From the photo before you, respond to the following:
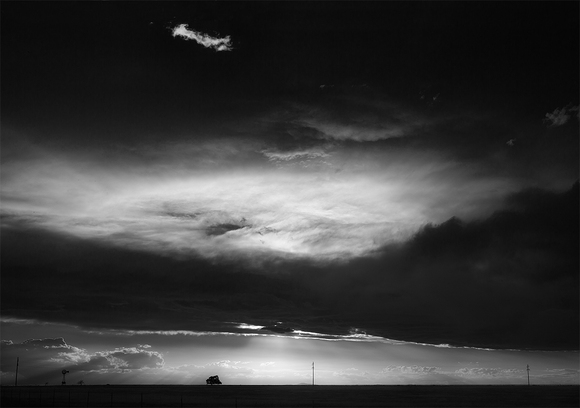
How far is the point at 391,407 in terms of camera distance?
12950cm

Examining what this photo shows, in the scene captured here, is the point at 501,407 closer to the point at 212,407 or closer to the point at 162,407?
the point at 212,407

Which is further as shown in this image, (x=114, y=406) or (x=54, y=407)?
(x=114, y=406)

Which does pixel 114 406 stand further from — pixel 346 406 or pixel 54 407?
pixel 346 406

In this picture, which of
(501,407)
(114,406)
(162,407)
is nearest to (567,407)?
(501,407)

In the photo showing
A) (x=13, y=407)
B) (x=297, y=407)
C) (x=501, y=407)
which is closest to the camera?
(x=13, y=407)

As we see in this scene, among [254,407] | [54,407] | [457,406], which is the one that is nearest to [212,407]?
[254,407]

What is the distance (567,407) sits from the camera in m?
140

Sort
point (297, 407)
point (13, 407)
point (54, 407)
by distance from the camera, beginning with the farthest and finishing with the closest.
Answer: point (297, 407), point (54, 407), point (13, 407)

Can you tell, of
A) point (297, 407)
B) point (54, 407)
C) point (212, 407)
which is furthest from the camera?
point (297, 407)

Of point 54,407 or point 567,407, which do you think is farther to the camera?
point 567,407

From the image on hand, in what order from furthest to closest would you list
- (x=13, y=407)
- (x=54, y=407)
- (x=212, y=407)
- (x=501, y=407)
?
(x=501, y=407) < (x=212, y=407) < (x=54, y=407) < (x=13, y=407)

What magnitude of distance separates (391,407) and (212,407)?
46379 mm

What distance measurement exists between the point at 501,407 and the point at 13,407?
391 feet

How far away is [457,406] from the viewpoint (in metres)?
138
